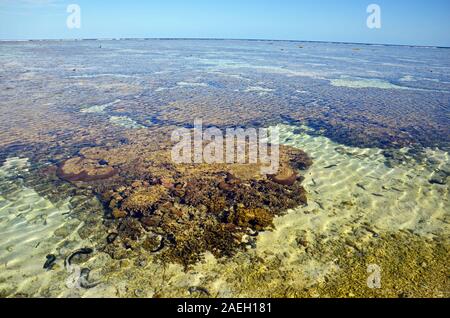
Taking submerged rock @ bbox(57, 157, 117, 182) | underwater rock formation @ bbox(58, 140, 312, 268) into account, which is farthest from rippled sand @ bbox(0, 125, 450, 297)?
submerged rock @ bbox(57, 157, 117, 182)

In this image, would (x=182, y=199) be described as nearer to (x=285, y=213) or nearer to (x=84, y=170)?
(x=285, y=213)

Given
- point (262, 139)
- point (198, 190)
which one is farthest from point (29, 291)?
point (262, 139)

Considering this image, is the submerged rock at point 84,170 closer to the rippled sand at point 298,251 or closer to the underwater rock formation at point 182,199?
the underwater rock formation at point 182,199

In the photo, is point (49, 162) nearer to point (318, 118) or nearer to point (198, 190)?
point (198, 190)

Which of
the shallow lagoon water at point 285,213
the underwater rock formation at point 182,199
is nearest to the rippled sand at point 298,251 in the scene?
the shallow lagoon water at point 285,213

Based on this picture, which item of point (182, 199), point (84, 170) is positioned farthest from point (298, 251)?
point (84, 170)
